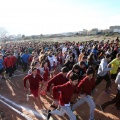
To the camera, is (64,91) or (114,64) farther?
(114,64)

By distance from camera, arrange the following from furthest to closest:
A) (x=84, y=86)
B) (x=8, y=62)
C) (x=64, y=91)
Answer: (x=8, y=62)
(x=84, y=86)
(x=64, y=91)

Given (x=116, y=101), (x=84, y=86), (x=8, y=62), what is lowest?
(x=116, y=101)

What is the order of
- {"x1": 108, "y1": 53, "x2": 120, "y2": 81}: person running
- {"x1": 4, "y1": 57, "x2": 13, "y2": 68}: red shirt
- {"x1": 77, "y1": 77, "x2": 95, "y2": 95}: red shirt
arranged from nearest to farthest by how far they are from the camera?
{"x1": 77, "y1": 77, "x2": 95, "y2": 95}: red shirt → {"x1": 108, "y1": 53, "x2": 120, "y2": 81}: person running → {"x1": 4, "y1": 57, "x2": 13, "y2": 68}: red shirt

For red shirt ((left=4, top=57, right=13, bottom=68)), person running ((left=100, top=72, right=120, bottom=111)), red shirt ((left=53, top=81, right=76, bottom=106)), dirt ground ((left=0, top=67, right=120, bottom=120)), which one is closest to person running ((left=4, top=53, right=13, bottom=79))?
Result: red shirt ((left=4, top=57, right=13, bottom=68))

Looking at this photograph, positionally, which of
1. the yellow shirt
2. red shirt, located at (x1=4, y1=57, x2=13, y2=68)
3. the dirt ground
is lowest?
the dirt ground

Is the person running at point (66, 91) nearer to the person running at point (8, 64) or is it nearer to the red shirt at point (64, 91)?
the red shirt at point (64, 91)

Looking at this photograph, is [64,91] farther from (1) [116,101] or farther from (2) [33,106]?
(2) [33,106]

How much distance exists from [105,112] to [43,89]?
3151mm

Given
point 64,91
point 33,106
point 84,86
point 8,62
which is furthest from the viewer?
point 8,62

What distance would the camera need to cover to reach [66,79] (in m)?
6.82

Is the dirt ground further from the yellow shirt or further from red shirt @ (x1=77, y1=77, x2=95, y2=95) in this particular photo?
red shirt @ (x1=77, y1=77, x2=95, y2=95)

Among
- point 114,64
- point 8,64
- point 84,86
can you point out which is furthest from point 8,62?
point 84,86

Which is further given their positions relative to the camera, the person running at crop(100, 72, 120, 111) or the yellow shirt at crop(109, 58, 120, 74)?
the yellow shirt at crop(109, 58, 120, 74)

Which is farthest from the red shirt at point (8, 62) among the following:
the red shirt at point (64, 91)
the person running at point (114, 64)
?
the red shirt at point (64, 91)
